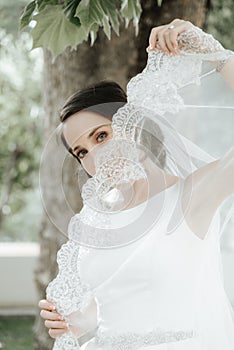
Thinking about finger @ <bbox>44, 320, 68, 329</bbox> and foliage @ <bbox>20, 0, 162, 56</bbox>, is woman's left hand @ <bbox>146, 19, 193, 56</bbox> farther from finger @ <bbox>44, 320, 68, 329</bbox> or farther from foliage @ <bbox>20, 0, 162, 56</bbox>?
finger @ <bbox>44, 320, 68, 329</bbox>

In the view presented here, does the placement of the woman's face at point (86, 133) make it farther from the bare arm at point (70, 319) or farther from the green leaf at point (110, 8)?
the green leaf at point (110, 8)

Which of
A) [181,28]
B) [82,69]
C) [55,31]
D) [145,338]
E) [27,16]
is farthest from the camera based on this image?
[82,69]

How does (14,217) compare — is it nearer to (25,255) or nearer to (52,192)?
(25,255)

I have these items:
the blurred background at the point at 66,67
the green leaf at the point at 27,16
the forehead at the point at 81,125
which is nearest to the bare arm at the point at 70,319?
the blurred background at the point at 66,67

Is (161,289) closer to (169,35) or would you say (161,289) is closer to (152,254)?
(152,254)

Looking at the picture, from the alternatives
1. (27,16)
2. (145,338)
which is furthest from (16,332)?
(145,338)

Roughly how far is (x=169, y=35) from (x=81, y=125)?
31 centimetres

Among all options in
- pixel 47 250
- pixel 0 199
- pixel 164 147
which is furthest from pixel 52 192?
pixel 0 199

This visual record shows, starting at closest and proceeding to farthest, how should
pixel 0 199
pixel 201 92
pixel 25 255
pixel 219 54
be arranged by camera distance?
pixel 219 54
pixel 201 92
pixel 25 255
pixel 0 199

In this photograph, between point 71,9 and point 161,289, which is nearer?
point 161,289

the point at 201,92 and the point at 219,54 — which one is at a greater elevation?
the point at 219,54

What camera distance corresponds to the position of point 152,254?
1602 millimetres

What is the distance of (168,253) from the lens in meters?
1.60

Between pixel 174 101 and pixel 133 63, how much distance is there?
127cm
